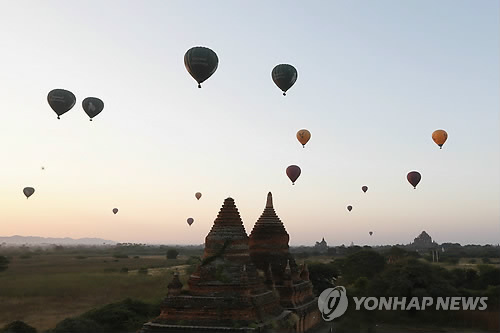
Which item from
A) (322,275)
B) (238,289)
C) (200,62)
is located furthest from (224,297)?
Answer: (322,275)

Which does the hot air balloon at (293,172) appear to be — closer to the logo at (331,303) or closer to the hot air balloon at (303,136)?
the hot air balloon at (303,136)

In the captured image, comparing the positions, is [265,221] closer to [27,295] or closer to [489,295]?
[489,295]

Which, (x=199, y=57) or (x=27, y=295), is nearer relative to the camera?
(x=199, y=57)

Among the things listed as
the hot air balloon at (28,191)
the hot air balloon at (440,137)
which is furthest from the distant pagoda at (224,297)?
the hot air balloon at (28,191)

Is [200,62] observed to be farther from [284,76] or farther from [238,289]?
[238,289]

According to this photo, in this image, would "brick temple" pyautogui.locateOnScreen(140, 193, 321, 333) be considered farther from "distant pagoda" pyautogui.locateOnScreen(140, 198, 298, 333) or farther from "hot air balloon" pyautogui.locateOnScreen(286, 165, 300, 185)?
"hot air balloon" pyautogui.locateOnScreen(286, 165, 300, 185)

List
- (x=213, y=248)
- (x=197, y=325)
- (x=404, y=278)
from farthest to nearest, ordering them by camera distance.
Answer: (x=404, y=278) < (x=213, y=248) < (x=197, y=325)

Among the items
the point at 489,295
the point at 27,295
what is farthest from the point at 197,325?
the point at 27,295

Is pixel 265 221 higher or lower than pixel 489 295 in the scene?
higher
